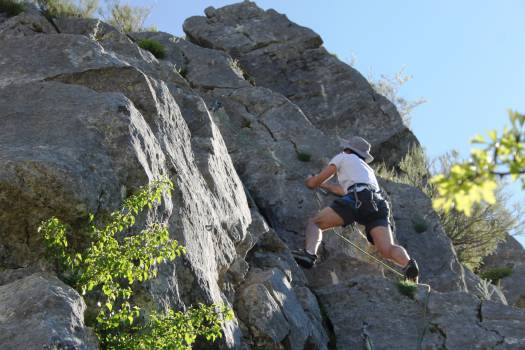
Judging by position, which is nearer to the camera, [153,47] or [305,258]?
[305,258]

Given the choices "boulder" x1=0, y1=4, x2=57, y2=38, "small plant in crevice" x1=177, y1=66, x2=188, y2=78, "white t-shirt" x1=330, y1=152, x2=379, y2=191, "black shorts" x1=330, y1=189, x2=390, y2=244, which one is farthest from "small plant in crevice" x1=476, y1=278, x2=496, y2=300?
"boulder" x1=0, y1=4, x2=57, y2=38

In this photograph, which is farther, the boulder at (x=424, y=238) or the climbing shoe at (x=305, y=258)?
the boulder at (x=424, y=238)

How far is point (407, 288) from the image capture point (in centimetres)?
896

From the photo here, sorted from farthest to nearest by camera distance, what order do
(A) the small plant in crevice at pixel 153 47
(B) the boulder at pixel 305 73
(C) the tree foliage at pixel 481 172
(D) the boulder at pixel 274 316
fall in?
(B) the boulder at pixel 305 73 < (A) the small plant in crevice at pixel 153 47 < (D) the boulder at pixel 274 316 < (C) the tree foliage at pixel 481 172

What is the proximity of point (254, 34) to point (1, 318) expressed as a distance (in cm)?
1398

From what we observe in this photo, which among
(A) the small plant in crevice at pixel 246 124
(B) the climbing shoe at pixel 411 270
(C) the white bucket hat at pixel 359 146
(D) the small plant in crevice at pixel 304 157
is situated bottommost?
(B) the climbing shoe at pixel 411 270

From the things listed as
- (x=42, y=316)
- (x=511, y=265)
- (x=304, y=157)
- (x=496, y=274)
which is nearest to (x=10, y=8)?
(x=304, y=157)

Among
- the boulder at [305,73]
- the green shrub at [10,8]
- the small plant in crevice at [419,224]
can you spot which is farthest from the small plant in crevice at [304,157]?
the green shrub at [10,8]

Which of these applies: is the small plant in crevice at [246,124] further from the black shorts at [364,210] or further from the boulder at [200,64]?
the black shorts at [364,210]

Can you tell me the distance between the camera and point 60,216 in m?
5.77

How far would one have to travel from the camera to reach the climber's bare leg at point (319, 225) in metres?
9.56

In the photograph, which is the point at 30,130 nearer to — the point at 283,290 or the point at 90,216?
the point at 90,216

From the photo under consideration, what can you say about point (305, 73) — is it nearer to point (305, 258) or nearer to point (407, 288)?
point (305, 258)

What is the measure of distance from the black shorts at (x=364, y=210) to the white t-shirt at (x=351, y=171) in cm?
17
